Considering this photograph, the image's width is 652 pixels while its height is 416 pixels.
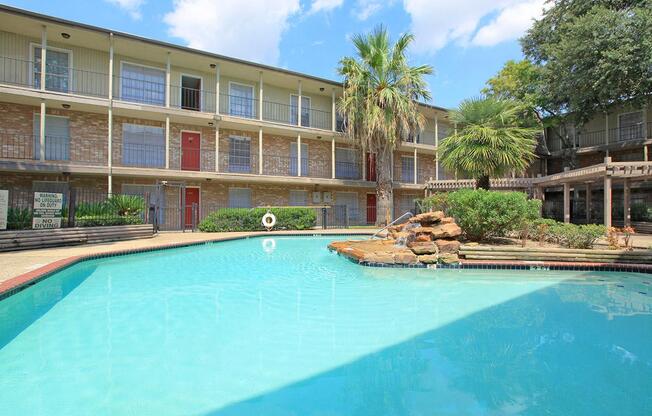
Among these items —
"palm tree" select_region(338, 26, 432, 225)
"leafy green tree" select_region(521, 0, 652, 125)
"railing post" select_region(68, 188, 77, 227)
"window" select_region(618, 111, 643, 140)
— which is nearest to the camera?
"railing post" select_region(68, 188, 77, 227)

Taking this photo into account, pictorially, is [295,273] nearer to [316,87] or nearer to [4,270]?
[4,270]

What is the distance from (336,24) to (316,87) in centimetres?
377

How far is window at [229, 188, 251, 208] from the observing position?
741 inches

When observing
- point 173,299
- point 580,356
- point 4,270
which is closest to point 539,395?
point 580,356

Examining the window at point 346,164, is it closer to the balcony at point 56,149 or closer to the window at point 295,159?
the window at point 295,159

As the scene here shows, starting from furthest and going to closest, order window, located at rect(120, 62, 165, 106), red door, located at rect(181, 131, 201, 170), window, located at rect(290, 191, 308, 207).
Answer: window, located at rect(290, 191, 308, 207) < red door, located at rect(181, 131, 201, 170) < window, located at rect(120, 62, 165, 106)

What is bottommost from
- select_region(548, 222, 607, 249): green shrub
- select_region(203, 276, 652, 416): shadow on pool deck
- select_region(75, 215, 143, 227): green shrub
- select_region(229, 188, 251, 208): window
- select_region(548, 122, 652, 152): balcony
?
select_region(203, 276, 652, 416): shadow on pool deck

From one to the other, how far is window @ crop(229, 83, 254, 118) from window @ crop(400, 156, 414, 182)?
1062 centimetres

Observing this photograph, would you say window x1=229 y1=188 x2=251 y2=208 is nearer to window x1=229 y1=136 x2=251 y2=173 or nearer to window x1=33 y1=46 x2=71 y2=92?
window x1=229 y1=136 x2=251 y2=173

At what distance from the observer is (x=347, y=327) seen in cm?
428

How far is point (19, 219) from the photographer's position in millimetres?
10062

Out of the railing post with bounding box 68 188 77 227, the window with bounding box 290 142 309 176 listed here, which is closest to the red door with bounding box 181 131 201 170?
the window with bounding box 290 142 309 176

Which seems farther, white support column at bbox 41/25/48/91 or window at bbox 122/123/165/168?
window at bbox 122/123/165/168

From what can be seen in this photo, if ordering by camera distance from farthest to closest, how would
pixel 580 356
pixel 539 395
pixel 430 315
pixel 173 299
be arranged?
1. pixel 173 299
2. pixel 430 315
3. pixel 580 356
4. pixel 539 395
